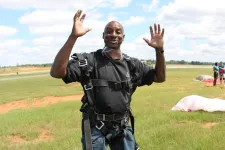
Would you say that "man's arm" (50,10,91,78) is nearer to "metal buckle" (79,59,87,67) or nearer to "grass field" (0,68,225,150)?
"metal buckle" (79,59,87,67)

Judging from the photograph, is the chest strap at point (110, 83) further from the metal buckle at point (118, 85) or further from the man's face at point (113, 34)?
the man's face at point (113, 34)

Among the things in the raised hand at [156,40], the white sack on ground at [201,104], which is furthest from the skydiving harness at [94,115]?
the white sack on ground at [201,104]

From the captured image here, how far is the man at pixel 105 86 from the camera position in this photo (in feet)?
10.9

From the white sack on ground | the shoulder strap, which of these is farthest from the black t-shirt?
the white sack on ground

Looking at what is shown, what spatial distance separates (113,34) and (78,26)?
53 cm

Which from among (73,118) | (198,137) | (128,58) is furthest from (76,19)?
(73,118)

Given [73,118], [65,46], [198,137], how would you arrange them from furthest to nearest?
[73,118]
[198,137]
[65,46]

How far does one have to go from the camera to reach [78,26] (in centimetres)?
318

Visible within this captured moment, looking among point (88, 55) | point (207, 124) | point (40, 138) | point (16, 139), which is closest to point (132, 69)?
point (88, 55)

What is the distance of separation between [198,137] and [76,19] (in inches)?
Answer: 202

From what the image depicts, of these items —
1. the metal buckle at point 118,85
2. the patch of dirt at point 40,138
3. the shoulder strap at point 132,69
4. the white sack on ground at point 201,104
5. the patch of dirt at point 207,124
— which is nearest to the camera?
the metal buckle at point 118,85

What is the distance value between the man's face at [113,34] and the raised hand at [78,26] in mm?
355

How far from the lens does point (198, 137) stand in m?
7.04

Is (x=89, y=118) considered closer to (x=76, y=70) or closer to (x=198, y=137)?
(x=76, y=70)
